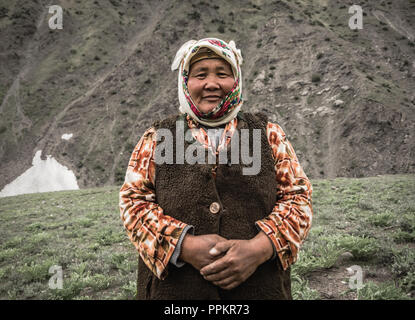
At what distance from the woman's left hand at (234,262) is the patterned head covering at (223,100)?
2.35 feet

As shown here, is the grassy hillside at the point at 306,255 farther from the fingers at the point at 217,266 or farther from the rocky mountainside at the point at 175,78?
the rocky mountainside at the point at 175,78

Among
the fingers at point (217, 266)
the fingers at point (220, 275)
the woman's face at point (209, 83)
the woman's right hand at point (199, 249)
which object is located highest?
the woman's face at point (209, 83)

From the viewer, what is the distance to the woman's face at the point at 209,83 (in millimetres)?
1637

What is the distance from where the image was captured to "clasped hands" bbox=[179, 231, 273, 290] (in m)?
1.36

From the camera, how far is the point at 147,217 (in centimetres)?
146

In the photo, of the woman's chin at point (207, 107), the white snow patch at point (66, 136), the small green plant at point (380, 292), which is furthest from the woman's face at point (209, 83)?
the white snow patch at point (66, 136)

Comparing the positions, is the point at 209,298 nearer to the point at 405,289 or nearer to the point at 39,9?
the point at 405,289

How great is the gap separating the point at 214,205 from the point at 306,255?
3386 mm

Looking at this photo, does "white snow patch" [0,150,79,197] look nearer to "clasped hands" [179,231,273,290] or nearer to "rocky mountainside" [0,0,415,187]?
"rocky mountainside" [0,0,415,187]

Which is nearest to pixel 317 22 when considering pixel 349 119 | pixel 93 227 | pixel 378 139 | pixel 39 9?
pixel 349 119

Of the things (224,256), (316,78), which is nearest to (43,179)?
(316,78)

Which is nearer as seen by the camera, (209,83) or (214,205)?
(214,205)

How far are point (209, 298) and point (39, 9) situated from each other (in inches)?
2163

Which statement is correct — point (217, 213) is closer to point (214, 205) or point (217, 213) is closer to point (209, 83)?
point (214, 205)
